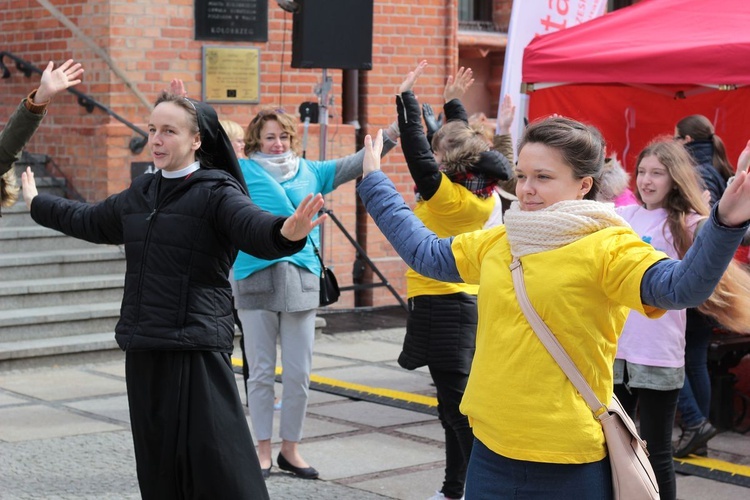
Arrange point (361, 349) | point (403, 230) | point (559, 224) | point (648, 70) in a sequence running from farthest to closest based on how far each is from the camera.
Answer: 1. point (361, 349)
2. point (648, 70)
3. point (403, 230)
4. point (559, 224)

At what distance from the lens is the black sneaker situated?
6.58 metres

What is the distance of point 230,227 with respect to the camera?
14.1 ft

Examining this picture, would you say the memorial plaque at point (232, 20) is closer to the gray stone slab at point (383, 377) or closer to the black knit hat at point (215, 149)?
the gray stone slab at point (383, 377)

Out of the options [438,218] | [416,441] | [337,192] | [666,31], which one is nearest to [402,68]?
[337,192]

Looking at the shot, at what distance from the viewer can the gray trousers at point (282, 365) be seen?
240 inches

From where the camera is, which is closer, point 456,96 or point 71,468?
point 456,96

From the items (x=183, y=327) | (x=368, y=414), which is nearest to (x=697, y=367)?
(x=368, y=414)

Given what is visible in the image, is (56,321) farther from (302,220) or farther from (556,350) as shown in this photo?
(556,350)

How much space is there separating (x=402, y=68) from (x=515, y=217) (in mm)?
9494

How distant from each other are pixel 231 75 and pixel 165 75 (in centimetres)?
63

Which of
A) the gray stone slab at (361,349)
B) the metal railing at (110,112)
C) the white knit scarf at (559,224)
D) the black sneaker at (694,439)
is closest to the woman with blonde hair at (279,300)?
the black sneaker at (694,439)

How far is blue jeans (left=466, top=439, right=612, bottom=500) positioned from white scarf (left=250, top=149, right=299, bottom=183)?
3.04m

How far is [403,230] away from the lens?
11.8 ft

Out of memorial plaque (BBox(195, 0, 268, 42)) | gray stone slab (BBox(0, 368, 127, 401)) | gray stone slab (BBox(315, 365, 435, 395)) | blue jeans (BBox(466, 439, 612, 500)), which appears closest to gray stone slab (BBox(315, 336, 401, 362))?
gray stone slab (BBox(315, 365, 435, 395))
